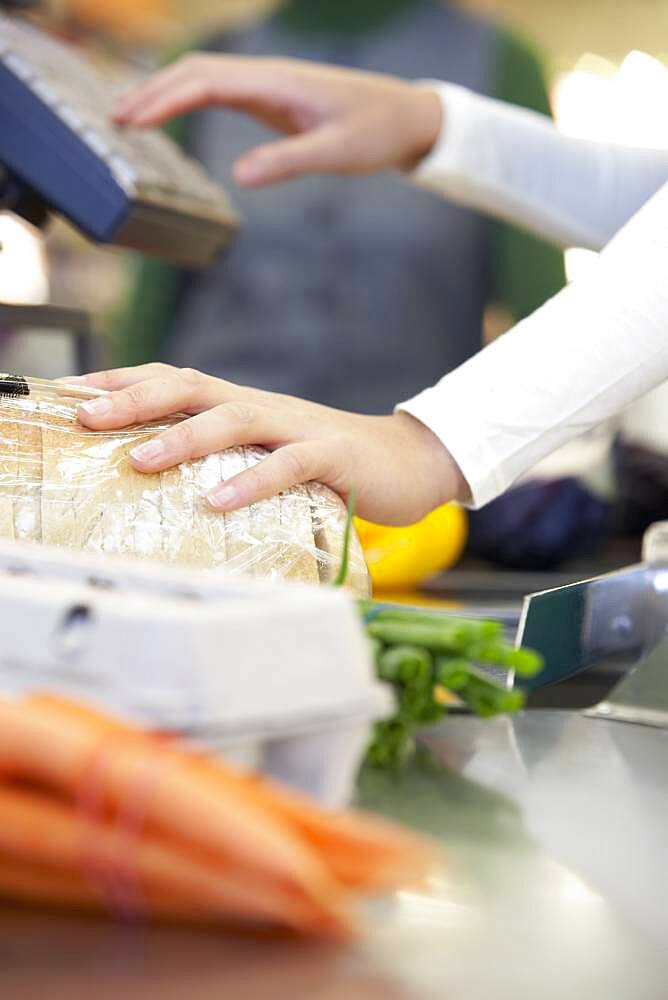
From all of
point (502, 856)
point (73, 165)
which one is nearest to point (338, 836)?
point (502, 856)

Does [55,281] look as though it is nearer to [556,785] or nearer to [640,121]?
[640,121]

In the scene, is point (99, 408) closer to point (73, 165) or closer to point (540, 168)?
point (73, 165)

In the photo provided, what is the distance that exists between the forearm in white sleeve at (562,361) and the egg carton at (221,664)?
1.73ft

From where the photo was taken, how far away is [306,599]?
1.49ft

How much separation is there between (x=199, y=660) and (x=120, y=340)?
2.45 m

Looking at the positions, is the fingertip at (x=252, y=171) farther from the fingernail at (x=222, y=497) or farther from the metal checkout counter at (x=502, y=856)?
the fingernail at (x=222, y=497)

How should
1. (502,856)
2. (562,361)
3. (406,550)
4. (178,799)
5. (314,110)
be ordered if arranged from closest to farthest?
(178,799) < (502,856) < (562,361) < (406,550) < (314,110)

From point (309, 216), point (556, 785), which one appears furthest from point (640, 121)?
point (556, 785)

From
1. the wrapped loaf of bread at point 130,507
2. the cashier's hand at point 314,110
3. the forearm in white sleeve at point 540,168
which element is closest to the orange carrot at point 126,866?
the wrapped loaf of bread at point 130,507

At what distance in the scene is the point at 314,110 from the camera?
64.2 inches

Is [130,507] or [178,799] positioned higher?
[178,799]

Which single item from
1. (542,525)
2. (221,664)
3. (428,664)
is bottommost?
(542,525)

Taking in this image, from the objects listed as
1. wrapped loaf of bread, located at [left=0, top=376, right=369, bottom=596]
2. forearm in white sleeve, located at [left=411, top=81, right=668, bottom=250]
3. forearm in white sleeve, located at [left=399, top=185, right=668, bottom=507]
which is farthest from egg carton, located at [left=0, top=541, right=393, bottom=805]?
forearm in white sleeve, located at [left=411, top=81, right=668, bottom=250]

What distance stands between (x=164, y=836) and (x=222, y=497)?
0.48 meters
